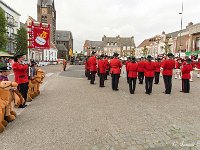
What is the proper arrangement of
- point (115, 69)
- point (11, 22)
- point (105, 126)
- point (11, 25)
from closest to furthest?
point (105, 126)
point (115, 69)
point (11, 22)
point (11, 25)

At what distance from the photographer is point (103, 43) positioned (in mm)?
116688

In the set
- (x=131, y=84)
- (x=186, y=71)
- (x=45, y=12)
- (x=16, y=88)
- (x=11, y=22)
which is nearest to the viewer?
(x=16, y=88)

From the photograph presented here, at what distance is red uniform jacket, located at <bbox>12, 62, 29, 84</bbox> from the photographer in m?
7.61

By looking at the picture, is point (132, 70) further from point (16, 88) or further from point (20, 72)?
point (16, 88)

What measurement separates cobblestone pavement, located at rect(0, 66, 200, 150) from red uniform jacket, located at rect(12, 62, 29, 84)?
935mm

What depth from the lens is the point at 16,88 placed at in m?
6.62

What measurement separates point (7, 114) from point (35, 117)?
0.82 metres

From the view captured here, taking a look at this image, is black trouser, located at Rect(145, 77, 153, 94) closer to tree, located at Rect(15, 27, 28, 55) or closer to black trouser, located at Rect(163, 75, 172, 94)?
black trouser, located at Rect(163, 75, 172, 94)

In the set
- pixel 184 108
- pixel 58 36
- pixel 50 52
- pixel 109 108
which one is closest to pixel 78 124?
pixel 109 108

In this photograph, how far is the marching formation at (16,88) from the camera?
562cm

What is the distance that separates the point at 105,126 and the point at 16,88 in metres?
2.70

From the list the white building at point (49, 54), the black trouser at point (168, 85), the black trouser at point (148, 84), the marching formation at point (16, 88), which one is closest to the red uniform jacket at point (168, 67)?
the black trouser at point (168, 85)

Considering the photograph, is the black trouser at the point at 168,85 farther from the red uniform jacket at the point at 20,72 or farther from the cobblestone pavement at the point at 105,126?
the red uniform jacket at the point at 20,72

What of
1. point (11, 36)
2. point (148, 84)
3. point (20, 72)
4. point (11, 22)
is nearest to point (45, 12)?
point (11, 22)
